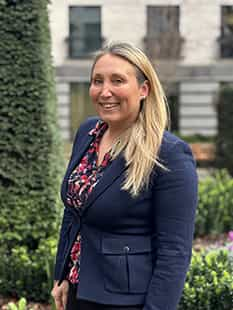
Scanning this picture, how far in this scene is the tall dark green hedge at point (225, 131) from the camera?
12.6 m

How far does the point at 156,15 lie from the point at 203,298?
21.0 metres

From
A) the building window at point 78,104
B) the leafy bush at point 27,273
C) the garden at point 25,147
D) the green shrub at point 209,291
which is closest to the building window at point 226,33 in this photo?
the building window at point 78,104

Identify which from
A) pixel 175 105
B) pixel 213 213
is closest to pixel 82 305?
pixel 213 213

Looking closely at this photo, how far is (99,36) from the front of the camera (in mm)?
25062

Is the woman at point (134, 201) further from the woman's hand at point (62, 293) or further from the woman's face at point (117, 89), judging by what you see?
the woman's hand at point (62, 293)

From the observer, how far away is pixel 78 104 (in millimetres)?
24875

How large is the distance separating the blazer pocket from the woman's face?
49 cm

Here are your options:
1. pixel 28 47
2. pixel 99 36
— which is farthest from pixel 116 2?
pixel 28 47

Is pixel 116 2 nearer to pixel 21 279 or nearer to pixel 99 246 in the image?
pixel 21 279

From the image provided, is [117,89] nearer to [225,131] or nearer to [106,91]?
[106,91]

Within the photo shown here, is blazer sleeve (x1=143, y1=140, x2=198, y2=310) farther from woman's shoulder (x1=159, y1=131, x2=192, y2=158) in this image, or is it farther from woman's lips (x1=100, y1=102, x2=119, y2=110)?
woman's lips (x1=100, y1=102, x2=119, y2=110)

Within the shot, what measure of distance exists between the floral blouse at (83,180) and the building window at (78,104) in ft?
72.4

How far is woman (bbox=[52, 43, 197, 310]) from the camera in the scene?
2373 millimetres

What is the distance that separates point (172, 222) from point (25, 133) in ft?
10.1
